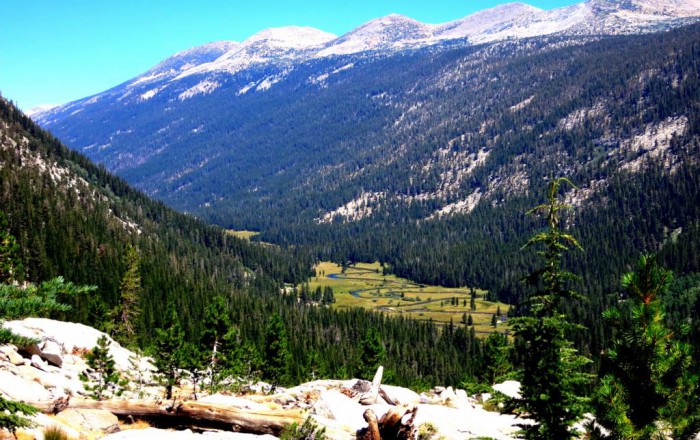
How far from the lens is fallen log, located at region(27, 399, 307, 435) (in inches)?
1160

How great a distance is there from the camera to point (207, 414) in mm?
29578

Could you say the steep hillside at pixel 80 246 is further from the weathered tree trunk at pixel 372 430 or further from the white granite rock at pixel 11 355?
the weathered tree trunk at pixel 372 430

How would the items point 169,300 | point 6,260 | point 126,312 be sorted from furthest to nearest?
point 169,300 < point 126,312 < point 6,260

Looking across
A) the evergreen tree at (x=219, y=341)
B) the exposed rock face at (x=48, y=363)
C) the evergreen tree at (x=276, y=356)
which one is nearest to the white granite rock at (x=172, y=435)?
the exposed rock face at (x=48, y=363)

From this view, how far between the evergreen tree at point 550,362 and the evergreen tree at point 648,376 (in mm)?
2655

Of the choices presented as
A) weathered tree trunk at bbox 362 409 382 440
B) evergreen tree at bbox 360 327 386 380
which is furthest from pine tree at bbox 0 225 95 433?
evergreen tree at bbox 360 327 386 380

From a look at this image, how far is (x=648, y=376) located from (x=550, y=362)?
4121 millimetres

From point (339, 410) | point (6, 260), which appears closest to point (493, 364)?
point (339, 410)

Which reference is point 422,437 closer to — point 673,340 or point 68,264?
point 673,340

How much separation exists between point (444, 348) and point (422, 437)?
425 ft

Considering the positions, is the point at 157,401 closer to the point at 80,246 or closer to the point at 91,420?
the point at 91,420

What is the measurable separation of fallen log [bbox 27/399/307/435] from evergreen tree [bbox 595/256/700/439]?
1621 centimetres

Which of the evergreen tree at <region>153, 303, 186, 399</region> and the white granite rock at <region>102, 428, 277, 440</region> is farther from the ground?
the white granite rock at <region>102, 428, 277, 440</region>

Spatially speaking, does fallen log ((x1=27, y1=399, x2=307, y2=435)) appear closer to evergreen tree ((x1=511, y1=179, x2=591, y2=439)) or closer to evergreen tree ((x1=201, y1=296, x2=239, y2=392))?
evergreen tree ((x1=511, y1=179, x2=591, y2=439))
